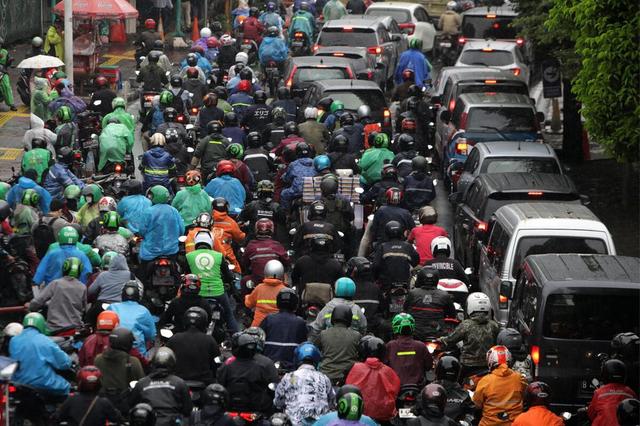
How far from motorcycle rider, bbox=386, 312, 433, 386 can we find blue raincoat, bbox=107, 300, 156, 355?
235cm

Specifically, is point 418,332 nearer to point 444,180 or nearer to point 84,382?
point 84,382

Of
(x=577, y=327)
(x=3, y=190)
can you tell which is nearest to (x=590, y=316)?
(x=577, y=327)

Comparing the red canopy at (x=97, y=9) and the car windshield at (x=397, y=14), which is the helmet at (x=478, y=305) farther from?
the car windshield at (x=397, y=14)

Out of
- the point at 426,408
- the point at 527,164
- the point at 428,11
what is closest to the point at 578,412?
the point at 426,408

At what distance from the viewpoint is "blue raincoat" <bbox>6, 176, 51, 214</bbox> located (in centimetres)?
1852

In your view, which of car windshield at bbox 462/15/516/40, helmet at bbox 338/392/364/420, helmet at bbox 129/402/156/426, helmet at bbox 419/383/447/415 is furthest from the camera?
car windshield at bbox 462/15/516/40

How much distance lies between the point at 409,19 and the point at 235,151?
20.7m

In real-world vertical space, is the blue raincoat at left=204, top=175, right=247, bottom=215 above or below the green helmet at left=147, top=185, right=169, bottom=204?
below

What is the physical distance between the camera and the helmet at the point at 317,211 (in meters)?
17.7

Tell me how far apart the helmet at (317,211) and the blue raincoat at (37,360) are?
5426 mm

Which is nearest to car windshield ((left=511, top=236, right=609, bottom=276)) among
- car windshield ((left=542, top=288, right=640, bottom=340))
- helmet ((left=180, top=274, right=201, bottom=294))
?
car windshield ((left=542, top=288, right=640, bottom=340))

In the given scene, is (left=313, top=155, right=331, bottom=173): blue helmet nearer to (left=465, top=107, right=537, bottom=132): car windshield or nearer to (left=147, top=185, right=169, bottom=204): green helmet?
(left=147, top=185, right=169, bottom=204): green helmet

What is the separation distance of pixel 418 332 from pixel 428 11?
106 ft

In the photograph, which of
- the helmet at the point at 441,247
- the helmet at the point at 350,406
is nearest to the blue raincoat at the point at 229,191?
the helmet at the point at 441,247
